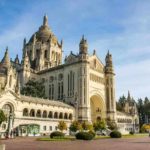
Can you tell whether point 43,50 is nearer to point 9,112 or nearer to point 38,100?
point 38,100

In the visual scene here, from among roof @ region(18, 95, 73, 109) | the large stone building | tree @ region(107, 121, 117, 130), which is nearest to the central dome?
the large stone building

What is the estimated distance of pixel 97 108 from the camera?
9300cm

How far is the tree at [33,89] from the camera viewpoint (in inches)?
3331

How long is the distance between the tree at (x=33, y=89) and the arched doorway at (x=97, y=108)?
17.8 meters

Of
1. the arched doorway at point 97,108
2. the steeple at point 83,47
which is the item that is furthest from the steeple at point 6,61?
the arched doorway at point 97,108

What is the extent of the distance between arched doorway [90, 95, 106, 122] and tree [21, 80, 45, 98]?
17.8m

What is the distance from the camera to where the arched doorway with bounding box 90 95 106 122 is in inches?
3588

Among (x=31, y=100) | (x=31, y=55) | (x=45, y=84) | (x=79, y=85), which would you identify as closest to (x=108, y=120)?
(x=79, y=85)

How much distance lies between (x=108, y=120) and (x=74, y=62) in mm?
23253

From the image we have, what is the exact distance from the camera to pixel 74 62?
83938 mm

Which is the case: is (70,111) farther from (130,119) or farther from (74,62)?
(130,119)

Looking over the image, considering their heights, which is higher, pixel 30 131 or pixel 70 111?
pixel 70 111

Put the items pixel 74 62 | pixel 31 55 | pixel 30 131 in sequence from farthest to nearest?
pixel 31 55 → pixel 74 62 → pixel 30 131

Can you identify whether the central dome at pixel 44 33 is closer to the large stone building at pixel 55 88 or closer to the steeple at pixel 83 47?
the large stone building at pixel 55 88
